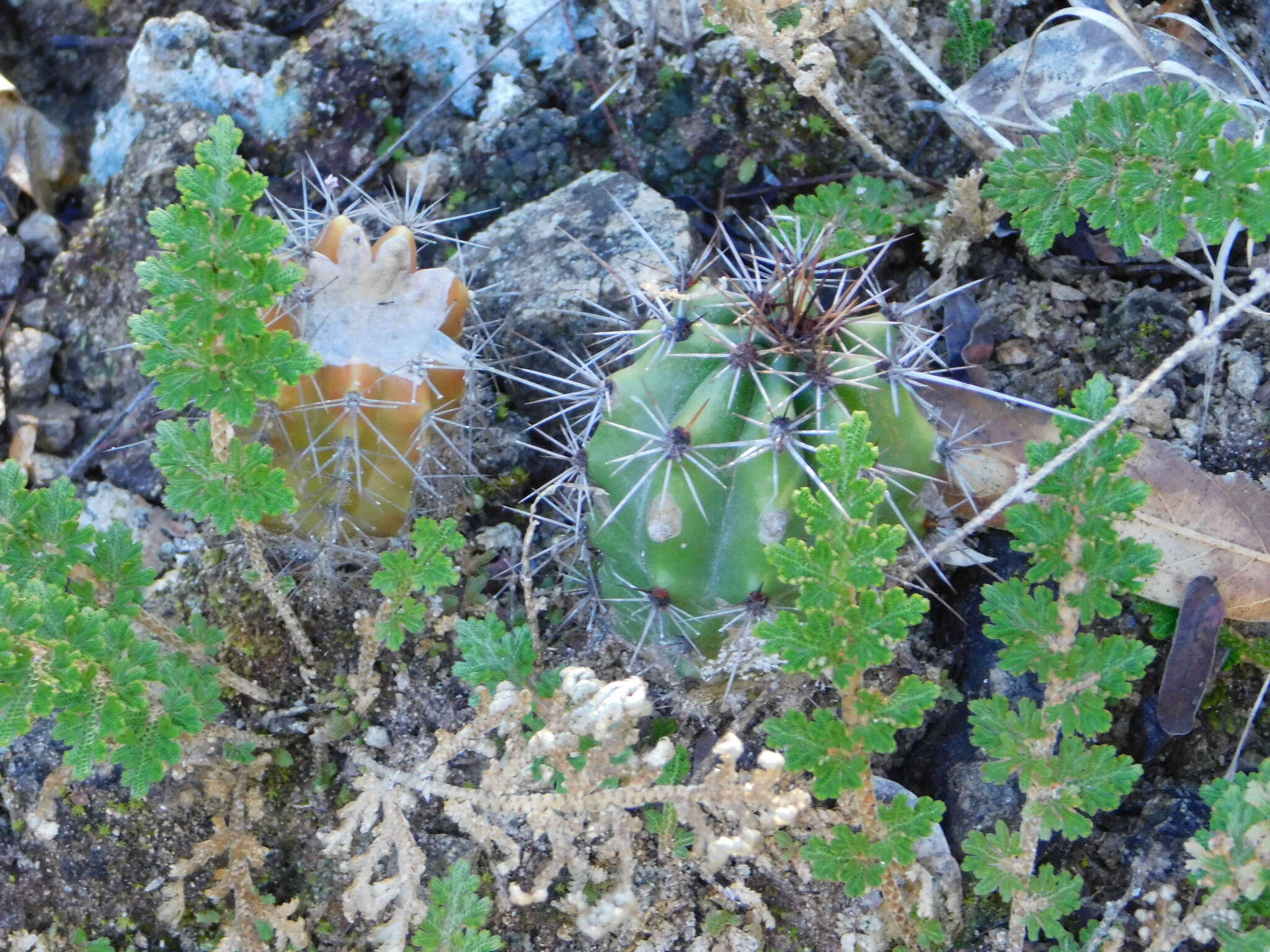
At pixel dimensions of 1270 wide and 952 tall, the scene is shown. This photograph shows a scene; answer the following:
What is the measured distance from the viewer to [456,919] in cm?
235

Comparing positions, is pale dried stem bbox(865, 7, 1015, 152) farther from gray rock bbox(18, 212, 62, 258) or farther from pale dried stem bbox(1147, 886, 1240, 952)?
gray rock bbox(18, 212, 62, 258)

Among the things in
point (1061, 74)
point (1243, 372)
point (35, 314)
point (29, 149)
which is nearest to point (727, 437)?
point (1243, 372)

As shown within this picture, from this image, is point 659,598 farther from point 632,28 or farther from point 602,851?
point 632,28

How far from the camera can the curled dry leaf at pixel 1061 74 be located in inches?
129

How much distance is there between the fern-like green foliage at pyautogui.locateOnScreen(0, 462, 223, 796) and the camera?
82.7 inches

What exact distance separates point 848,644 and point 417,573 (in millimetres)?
1068

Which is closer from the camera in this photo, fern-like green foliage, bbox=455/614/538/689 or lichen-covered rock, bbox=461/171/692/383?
fern-like green foliage, bbox=455/614/538/689

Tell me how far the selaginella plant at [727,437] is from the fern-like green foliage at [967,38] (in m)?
1.35

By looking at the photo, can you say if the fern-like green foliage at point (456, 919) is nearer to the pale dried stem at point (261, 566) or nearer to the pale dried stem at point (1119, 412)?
the pale dried stem at point (261, 566)

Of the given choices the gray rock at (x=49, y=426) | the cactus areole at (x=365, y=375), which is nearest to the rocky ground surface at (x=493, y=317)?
the gray rock at (x=49, y=426)

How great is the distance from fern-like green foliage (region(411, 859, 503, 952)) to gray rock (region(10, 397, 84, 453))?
79.1 inches

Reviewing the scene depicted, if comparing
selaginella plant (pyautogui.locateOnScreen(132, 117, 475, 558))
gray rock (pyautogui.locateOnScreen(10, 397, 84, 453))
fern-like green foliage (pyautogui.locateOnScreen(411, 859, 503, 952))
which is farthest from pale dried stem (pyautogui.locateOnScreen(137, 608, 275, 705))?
gray rock (pyautogui.locateOnScreen(10, 397, 84, 453))

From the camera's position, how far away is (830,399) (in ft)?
7.53

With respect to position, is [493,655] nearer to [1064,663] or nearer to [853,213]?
[1064,663]
